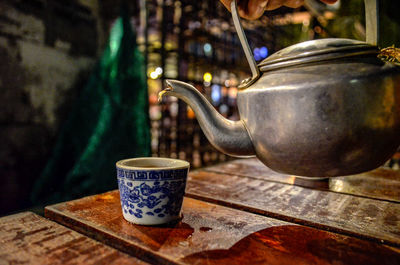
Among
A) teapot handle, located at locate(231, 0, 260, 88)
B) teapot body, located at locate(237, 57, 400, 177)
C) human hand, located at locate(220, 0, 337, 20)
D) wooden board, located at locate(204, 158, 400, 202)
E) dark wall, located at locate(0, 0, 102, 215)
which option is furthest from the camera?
dark wall, located at locate(0, 0, 102, 215)

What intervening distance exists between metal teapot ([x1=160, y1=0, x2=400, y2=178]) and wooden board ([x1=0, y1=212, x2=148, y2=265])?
0.42 meters

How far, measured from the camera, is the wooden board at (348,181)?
117 cm

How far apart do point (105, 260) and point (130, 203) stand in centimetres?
19

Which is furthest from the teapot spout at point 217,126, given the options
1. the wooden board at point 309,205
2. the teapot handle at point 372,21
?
the teapot handle at point 372,21

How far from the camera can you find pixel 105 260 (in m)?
0.59

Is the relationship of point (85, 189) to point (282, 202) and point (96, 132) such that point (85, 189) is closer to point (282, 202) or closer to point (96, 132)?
point (96, 132)

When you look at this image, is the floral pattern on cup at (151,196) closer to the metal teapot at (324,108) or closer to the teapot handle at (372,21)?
the metal teapot at (324,108)

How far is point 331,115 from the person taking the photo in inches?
23.0

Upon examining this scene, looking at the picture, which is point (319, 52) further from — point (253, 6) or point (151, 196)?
point (151, 196)

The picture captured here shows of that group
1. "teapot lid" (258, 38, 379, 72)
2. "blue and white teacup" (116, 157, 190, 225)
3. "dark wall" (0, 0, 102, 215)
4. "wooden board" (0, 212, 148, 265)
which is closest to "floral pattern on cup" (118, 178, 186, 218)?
"blue and white teacup" (116, 157, 190, 225)

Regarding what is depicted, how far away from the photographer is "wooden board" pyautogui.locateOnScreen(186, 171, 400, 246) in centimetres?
78

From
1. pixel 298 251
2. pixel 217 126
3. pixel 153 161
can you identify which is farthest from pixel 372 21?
pixel 153 161

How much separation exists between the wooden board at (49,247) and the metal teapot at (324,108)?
1.38ft

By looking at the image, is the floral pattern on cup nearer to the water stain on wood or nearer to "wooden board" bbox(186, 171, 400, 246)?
the water stain on wood
